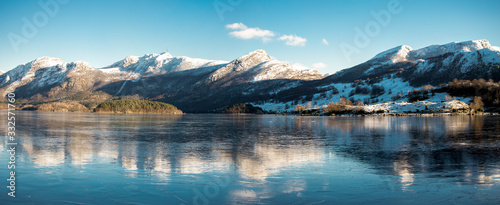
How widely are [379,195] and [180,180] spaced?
8.57 metres

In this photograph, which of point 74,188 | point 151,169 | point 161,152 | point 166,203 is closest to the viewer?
point 166,203

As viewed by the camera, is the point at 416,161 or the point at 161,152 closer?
the point at 416,161

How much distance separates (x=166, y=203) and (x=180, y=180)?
129 inches

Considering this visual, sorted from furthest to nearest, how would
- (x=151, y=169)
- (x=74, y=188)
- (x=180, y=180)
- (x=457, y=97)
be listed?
(x=457, y=97)
(x=151, y=169)
(x=180, y=180)
(x=74, y=188)

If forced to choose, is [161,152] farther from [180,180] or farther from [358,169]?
[358,169]

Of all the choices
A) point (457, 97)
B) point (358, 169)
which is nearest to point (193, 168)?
point (358, 169)

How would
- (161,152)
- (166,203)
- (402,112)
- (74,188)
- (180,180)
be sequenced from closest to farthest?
(166,203), (74,188), (180,180), (161,152), (402,112)

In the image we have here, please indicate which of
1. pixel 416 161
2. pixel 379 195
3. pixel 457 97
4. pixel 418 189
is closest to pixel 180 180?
pixel 379 195

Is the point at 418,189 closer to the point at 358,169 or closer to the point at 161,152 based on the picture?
the point at 358,169

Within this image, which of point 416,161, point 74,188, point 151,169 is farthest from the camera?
point 416,161

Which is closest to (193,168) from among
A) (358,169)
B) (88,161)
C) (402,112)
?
(88,161)

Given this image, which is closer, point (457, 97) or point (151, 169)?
point (151, 169)

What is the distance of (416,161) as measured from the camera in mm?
19719

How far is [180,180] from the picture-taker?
48.3ft
